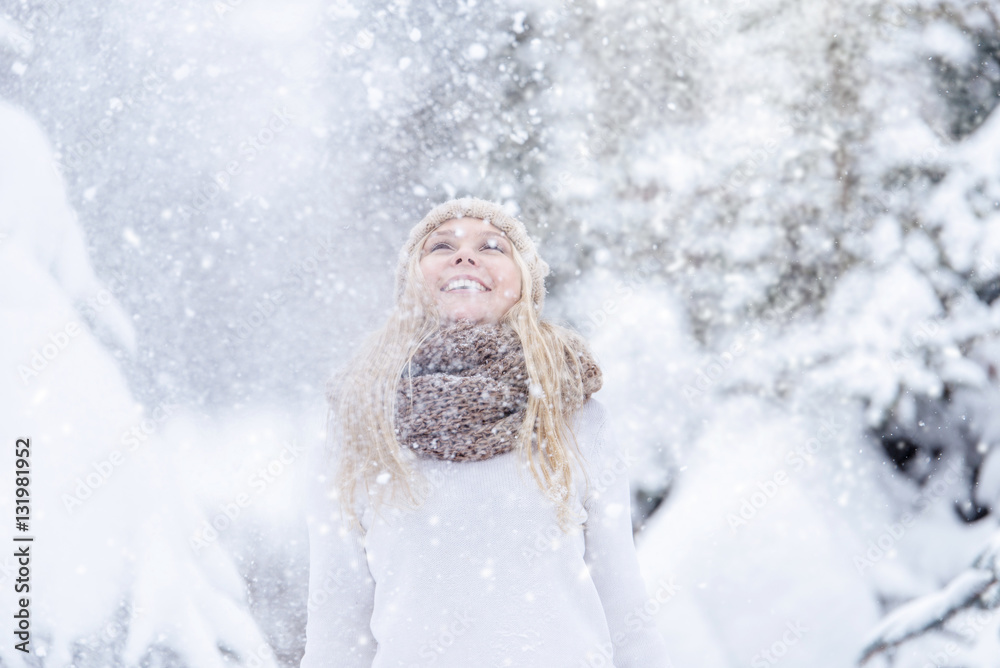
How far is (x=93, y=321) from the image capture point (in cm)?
189

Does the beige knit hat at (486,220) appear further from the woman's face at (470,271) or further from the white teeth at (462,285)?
the white teeth at (462,285)

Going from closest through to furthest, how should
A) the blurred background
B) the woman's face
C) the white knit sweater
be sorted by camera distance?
the white knit sweater, the woman's face, the blurred background

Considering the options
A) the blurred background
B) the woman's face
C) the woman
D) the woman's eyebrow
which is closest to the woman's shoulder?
the woman

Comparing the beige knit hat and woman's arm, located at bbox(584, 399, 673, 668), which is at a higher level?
the beige knit hat

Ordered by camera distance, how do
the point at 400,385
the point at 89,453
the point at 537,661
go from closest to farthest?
the point at 537,661
the point at 400,385
the point at 89,453

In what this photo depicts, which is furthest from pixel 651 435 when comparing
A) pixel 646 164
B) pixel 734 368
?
pixel 646 164

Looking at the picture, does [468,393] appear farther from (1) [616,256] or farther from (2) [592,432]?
(1) [616,256]

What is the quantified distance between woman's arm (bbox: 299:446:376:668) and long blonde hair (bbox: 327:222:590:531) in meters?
0.04

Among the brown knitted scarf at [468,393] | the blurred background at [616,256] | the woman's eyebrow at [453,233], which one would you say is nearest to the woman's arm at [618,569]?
the brown knitted scarf at [468,393]

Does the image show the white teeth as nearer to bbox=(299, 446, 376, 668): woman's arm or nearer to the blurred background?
bbox=(299, 446, 376, 668): woman's arm

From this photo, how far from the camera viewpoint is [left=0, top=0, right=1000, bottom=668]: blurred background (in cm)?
188

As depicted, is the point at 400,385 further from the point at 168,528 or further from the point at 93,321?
the point at 93,321

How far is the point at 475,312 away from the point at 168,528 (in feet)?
3.95

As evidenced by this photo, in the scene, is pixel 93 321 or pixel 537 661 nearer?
pixel 537 661
